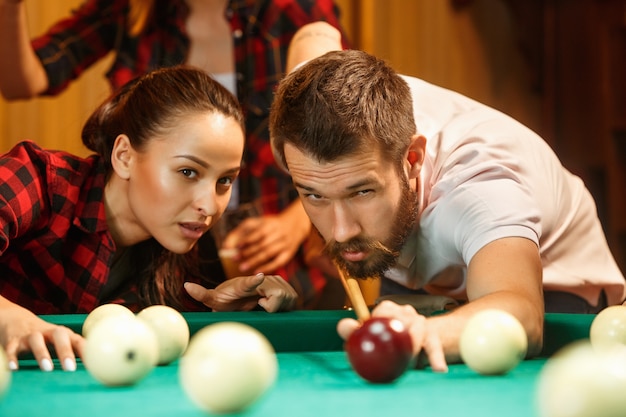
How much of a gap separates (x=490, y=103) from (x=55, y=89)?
3.34 metres

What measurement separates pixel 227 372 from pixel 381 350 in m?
0.28

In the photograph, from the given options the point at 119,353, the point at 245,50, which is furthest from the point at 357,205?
the point at 245,50

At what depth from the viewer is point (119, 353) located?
122 cm

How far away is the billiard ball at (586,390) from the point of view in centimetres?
93

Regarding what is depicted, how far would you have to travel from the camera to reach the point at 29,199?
208 centimetres

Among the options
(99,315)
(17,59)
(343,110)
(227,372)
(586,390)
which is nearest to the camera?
(586,390)

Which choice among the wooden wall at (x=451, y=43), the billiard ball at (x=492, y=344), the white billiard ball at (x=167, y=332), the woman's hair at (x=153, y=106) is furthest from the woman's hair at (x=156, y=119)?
the wooden wall at (x=451, y=43)

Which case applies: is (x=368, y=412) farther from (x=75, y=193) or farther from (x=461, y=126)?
(x=75, y=193)

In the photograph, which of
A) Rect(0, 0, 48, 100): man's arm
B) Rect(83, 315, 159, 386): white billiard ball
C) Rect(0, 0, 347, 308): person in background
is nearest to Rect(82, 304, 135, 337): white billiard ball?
Rect(83, 315, 159, 386): white billiard ball

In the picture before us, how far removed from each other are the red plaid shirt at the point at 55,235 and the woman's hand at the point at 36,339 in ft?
1.51

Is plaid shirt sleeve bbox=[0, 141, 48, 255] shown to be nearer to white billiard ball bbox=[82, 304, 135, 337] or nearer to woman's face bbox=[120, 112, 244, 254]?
woman's face bbox=[120, 112, 244, 254]

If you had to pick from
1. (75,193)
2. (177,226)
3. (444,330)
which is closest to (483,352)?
(444,330)

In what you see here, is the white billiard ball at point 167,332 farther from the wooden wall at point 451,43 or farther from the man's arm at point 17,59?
the wooden wall at point 451,43

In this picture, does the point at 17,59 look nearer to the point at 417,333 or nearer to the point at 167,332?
the point at 167,332
